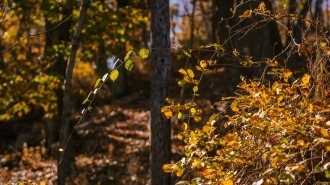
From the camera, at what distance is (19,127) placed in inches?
656

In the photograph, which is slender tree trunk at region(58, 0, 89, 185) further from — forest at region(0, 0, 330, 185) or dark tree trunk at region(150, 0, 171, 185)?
dark tree trunk at region(150, 0, 171, 185)

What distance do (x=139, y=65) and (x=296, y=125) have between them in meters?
18.2

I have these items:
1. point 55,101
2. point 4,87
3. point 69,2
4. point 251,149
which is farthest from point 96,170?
point 251,149

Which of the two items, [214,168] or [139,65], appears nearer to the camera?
[214,168]

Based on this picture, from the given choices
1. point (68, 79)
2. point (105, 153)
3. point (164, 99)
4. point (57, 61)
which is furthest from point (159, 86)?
point (105, 153)

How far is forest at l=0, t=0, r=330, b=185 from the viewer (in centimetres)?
343

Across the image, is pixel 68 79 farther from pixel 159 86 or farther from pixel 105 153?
pixel 105 153

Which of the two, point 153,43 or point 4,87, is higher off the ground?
point 153,43

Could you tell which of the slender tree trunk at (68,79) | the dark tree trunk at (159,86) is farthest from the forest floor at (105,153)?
the dark tree trunk at (159,86)

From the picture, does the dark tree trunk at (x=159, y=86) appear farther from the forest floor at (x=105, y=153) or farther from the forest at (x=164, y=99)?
the forest floor at (x=105, y=153)

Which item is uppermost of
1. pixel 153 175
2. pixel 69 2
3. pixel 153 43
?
pixel 69 2

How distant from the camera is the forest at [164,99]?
3.43 metres

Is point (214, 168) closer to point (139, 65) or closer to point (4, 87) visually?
point (4, 87)

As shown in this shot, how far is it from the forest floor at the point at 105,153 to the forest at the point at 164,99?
0.15 feet
